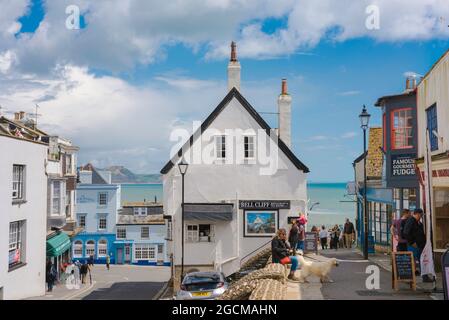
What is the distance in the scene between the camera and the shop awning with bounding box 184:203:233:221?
2875cm

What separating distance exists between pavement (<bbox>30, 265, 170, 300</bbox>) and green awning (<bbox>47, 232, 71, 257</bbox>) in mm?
2471

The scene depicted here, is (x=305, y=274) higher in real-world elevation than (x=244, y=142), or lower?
lower

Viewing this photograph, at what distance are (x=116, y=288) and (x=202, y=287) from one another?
83.9 ft

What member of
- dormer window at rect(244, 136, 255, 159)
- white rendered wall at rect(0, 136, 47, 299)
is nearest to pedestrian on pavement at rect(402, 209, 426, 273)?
dormer window at rect(244, 136, 255, 159)

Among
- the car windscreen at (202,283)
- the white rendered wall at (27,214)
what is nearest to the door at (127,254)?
the white rendered wall at (27,214)

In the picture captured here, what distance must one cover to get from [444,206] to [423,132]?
3454 millimetres

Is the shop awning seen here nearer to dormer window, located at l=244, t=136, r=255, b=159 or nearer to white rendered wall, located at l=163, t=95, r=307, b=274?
white rendered wall, located at l=163, t=95, r=307, b=274

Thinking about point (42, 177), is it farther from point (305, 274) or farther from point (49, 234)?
point (305, 274)

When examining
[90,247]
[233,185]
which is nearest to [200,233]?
[233,185]

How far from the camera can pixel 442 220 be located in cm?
1585

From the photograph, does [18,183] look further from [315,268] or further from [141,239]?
[141,239]
